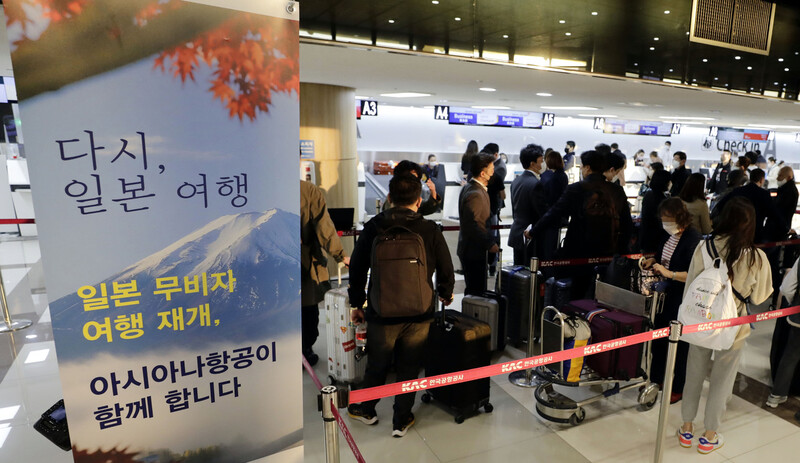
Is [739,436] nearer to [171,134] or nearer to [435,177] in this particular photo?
[171,134]

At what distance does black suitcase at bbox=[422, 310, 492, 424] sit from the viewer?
143 inches

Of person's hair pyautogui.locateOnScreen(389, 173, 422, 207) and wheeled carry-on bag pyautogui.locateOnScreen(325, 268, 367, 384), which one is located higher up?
person's hair pyautogui.locateOnScreen(389, 173, 422, 207)

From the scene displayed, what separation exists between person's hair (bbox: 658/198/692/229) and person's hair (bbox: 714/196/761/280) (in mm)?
717

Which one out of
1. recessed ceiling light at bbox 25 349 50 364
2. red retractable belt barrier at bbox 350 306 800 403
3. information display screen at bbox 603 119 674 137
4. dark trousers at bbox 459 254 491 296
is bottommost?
recessed ceiling light at bbox 25 349 50 364

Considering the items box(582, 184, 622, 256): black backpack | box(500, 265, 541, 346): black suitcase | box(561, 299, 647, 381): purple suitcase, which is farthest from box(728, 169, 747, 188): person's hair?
box(561, 299, 647, 381): purple suitcase

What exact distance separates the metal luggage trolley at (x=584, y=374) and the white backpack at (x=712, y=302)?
20.1 inches

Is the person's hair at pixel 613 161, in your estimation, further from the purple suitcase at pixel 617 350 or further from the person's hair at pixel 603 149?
the purple suitcase at pixel 617 350

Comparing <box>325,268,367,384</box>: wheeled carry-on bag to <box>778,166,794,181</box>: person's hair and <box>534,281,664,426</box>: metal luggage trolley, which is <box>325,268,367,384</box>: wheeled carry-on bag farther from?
<box>778,166,794,181</box>: person's hair

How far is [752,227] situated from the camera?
122 inches

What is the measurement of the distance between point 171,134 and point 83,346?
763 millimetres

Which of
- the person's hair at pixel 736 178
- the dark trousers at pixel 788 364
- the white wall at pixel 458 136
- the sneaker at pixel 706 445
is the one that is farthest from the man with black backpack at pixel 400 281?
the white wall at pixel 458 136

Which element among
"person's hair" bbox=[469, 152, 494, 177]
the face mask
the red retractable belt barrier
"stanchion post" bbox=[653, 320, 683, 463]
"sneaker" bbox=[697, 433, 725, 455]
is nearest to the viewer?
the red retractable belt barrier

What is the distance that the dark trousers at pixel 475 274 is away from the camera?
4.92 metres

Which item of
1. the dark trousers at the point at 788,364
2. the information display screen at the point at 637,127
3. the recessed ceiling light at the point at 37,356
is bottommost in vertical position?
the recessed ceiling light at the point at 37,356
